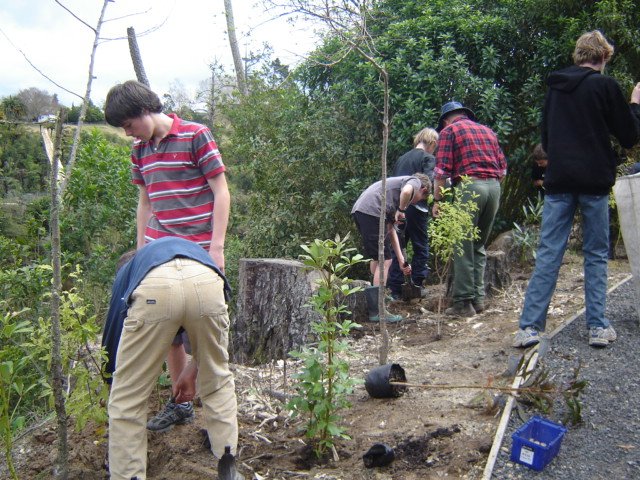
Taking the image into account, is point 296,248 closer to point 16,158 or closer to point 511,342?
point 511,342

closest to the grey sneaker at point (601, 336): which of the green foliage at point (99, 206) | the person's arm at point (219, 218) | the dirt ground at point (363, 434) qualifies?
the dirt ground at point (363, 434)

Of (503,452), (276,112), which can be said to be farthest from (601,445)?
(276,112)

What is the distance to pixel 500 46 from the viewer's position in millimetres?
7520

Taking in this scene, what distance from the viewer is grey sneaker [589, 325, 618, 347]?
371cm

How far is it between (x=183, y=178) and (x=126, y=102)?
0.49m

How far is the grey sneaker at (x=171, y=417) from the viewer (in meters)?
3.10

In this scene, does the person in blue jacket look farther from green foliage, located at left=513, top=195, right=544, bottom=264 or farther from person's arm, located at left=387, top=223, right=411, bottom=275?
green foliage, located at left=513, top=195, right=544, bottom=264

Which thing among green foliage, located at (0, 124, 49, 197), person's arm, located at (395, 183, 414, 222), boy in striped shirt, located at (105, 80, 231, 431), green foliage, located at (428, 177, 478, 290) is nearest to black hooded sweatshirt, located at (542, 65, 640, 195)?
green foliage, located at (428, 177, 478, 290)

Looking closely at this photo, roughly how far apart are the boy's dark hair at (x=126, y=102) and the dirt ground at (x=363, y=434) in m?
1.65

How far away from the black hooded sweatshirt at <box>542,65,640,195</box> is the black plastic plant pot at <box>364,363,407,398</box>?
165 cm

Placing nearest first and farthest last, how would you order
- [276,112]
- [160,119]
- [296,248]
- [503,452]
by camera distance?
1. [503,452]
2. [160,119]
3. [296,248]
4. [276,112]

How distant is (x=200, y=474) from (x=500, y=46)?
6.67 meters

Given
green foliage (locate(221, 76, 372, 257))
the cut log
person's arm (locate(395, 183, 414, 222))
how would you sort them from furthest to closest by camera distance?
green foliage (locate(221, 76, 372, 257))
person's arm (locate(395, 183, 414, 222))
the cut log

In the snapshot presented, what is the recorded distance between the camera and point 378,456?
264 centimetres
